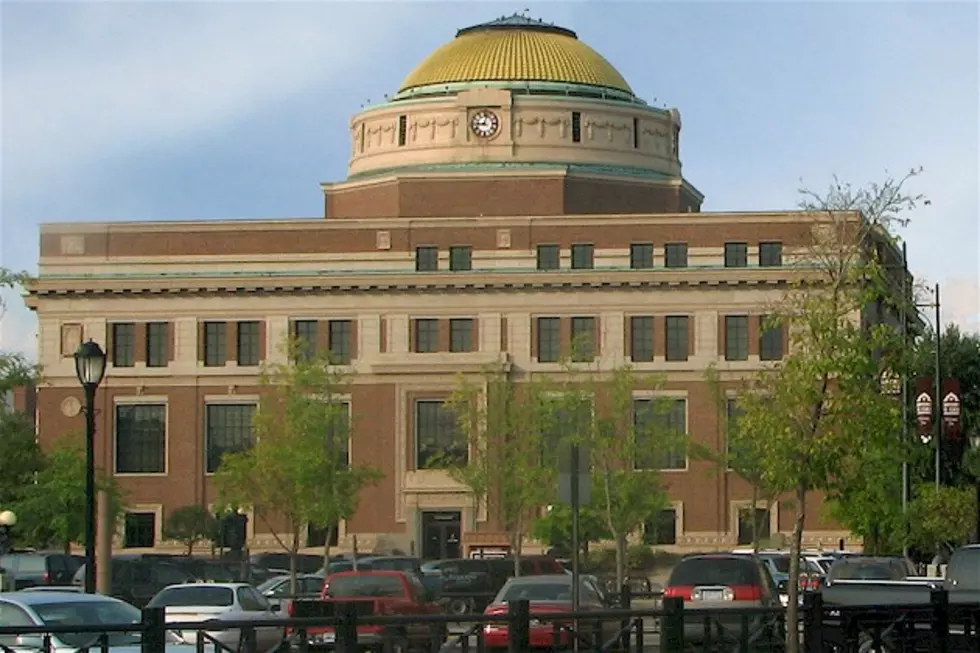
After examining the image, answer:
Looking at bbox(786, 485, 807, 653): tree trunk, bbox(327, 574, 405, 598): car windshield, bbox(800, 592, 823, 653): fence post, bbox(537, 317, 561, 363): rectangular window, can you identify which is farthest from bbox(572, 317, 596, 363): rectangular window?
bbox(800, 592, 823, 653): fence post

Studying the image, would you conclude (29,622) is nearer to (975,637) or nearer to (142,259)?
(975,637)

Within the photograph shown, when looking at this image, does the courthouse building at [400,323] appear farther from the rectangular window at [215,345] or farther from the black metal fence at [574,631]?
the black metal fence at [574,631]

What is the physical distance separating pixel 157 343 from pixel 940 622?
79159 millimetres

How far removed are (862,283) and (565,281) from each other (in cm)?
6481

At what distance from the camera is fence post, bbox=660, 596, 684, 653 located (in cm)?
2523

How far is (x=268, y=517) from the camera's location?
96688 millimetres

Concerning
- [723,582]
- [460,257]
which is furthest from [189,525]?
[723,582]

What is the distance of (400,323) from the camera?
100 meters

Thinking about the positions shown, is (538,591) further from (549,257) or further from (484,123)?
(484,123)

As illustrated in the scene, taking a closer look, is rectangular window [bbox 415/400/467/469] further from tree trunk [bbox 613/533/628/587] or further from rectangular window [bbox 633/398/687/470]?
tree trunk [bbox 613/533/628/587]

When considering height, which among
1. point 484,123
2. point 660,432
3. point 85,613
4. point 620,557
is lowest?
point 620,557

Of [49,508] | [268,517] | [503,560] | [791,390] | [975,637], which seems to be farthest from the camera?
[268,517]

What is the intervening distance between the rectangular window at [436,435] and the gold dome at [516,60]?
17.9 m

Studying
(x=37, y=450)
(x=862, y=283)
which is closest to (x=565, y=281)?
(x=37, y=450)
